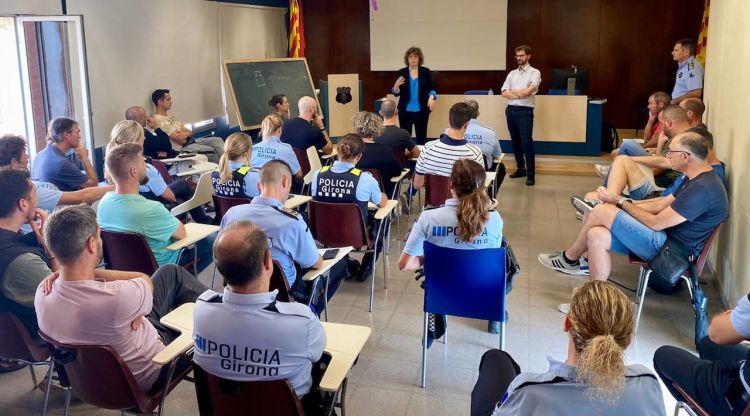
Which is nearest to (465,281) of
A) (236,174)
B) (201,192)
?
(236,174)

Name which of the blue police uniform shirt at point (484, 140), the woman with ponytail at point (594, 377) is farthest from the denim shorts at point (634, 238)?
the woman with ponytail at point (594, 377)

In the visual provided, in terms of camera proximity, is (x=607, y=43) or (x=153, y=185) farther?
(x=607, y=43)

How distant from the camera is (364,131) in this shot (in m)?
5.20

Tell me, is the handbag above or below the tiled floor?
above

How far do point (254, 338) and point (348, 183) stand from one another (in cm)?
224

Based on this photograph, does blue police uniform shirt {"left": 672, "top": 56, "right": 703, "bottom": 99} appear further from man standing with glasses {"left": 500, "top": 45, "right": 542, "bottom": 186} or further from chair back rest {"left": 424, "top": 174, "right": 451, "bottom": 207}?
chair back rest {"left": 424, "top": 174, "right": 451, "bottom": 207}

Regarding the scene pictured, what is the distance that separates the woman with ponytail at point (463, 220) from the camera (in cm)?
317

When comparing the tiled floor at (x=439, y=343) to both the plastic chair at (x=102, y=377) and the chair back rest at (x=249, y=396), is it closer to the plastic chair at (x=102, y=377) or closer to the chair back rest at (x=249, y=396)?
the plastic chair at (x=102, y=377)

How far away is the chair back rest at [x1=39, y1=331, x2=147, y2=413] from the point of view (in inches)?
87.0

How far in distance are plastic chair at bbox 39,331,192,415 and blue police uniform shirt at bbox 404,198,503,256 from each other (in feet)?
4.56

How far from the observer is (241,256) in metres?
2.10

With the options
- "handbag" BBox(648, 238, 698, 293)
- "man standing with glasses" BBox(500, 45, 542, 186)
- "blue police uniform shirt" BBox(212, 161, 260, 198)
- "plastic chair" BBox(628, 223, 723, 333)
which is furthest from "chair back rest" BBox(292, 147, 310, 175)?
"handbag" BBox(648, 238, 698, 293)

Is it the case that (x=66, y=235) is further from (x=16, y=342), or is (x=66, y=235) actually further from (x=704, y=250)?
(x=704, y=250)

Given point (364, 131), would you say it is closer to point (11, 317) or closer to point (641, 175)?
point (641, 175)
